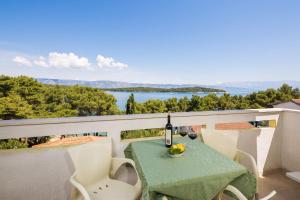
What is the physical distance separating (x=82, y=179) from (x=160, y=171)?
2.36 feet

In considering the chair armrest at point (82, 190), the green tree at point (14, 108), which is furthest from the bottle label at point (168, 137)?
the green tree at point (14, 108)

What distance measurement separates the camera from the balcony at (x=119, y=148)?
1.92 m

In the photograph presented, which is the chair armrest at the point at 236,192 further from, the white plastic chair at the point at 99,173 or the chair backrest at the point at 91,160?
the chair backrest at the point at 91,160

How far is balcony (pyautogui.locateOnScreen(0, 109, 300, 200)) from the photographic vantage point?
1919mm

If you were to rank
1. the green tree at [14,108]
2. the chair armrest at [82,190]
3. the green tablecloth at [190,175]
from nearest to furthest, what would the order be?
the green tablecloth at [190,175]
the chair armrest at [82,190]
the green tree at [14,108]

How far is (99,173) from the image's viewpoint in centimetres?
177

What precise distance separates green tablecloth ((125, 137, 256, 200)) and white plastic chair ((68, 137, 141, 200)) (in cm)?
29

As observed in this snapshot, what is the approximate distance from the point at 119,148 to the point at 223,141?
1.09 m

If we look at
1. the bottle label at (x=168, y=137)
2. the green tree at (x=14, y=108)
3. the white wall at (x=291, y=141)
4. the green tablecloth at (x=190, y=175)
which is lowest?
the green tree at (x=14, y=108)

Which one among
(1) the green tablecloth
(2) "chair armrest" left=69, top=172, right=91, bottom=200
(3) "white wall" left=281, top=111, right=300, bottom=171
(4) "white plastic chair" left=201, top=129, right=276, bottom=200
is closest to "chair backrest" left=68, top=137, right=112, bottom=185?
(2) "chair armrest" left=69, top=172, right=91, bottom=200

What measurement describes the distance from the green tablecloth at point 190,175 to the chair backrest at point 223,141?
1.56 ft

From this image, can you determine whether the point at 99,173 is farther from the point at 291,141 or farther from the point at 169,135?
the point at 291,141

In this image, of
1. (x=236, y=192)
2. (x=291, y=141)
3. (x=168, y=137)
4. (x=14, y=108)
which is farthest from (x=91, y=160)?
(x=14, y=108)

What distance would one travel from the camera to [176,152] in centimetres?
153
